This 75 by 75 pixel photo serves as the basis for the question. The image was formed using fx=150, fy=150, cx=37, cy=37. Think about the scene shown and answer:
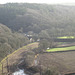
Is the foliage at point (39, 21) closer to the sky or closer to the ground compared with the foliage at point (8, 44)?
closer to the sky

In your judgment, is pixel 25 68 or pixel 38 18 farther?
pixel 38 18

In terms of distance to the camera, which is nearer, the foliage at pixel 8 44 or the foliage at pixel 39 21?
the foliage at pixel 8 44

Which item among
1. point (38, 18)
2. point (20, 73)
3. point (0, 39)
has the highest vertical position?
point (38, 18)

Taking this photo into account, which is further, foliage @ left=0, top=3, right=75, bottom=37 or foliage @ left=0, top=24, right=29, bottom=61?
foliage @ left=0, top=3, right=75, bottom=37

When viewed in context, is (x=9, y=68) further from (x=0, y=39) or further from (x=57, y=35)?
(x=57, y=35)

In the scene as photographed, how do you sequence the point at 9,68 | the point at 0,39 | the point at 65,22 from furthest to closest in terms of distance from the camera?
the point at 65,22, the point at 0,39, the point at 9,68

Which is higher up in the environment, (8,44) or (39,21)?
(39,21)

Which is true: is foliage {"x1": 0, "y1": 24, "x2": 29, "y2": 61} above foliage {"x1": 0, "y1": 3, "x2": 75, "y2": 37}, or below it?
below

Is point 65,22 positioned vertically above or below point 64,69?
above

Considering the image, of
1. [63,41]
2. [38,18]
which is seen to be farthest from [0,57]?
[38,18]

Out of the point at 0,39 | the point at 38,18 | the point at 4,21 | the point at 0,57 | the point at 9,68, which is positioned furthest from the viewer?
the point at 4,21

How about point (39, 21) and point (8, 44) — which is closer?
point (8, 44)
